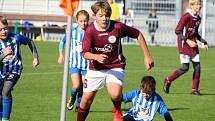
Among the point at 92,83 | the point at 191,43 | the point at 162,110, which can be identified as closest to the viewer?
the point at 162,110

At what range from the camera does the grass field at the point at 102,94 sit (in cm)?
1295

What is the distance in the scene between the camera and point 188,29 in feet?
54.3

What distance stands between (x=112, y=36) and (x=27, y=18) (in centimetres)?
3028

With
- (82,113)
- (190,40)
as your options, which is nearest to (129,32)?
(82,113)

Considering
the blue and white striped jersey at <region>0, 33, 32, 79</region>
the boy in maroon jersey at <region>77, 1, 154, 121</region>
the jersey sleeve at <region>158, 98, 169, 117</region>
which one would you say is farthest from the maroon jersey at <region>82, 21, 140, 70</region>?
the blue and white striped jersey at <region>0, 33, 32, 79</region>

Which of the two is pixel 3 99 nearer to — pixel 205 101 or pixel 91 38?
pixel 91 38

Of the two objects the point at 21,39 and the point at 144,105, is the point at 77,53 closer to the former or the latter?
the point at 21,39

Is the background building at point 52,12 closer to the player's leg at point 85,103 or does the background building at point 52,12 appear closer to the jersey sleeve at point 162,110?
the player's leg at point 85,103

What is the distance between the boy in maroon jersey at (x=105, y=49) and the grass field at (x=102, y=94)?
1916 mm

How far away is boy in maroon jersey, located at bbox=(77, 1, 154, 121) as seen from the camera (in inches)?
408

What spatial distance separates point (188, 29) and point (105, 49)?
636 centimetres

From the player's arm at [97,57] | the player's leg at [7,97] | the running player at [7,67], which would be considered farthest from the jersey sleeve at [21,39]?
the player's arm at [97,57]

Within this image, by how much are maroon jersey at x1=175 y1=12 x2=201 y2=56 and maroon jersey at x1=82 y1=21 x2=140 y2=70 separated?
5.93m

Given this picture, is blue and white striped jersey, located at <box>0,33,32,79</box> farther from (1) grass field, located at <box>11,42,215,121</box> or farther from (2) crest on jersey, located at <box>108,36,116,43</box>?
(2) crest on jersey, located at <box>108,36,116,43</box>
